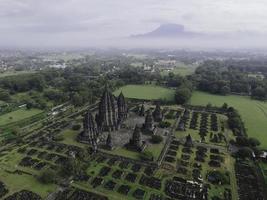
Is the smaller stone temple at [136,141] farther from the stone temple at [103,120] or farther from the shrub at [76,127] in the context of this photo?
the shrub at [76,127]

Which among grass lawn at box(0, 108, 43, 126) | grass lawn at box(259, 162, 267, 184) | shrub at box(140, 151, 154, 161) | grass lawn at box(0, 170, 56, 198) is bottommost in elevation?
grass lawn at box(0, 170, 56, 198)

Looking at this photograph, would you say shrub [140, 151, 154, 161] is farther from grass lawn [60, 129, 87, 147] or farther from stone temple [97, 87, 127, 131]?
grass lawn [60, 129, 87, 147]

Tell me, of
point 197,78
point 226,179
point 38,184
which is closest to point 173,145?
point 226,179

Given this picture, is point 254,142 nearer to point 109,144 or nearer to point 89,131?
point 109,144

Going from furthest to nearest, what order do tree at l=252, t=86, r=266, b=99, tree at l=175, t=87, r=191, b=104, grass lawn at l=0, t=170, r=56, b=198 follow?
tree at l=252, t=86, r=266, b=99, tree at l=175, t=87, r=191, b=104, grass lawn at l=0, t=170, r=56, b=198

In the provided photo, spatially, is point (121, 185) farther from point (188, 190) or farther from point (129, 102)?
point (129, 102)


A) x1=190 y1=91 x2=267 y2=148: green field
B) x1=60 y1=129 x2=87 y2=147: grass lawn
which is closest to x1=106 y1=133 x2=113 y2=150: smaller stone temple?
x1=60 y1=129 x2=87 y2=147: grass lawn

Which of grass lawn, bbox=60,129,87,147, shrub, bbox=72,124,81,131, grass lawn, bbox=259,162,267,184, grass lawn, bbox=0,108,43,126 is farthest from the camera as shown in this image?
grass lawn, bbox=0,108,43,126

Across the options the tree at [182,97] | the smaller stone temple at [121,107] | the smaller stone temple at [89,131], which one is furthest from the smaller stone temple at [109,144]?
the tree at [182,97]
